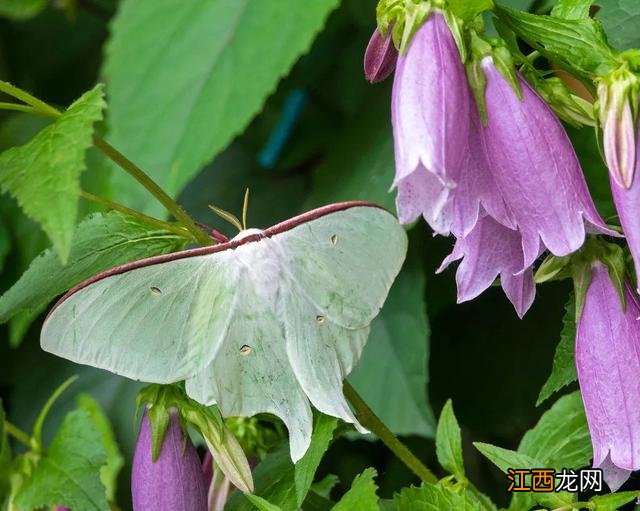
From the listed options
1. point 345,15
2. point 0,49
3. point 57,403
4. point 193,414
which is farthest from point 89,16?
point 193,414

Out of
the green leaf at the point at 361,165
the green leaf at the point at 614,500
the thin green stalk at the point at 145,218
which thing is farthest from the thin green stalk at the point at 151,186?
the green leaf at the point at 361,165

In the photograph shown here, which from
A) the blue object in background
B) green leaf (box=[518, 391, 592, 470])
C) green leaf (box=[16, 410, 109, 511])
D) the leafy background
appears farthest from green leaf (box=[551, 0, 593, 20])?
the blue object in background

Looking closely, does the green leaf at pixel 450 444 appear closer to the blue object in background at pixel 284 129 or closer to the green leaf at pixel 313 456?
the green leaf at pixel 313 456

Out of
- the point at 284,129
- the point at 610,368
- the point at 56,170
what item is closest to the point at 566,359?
the point at 610,368

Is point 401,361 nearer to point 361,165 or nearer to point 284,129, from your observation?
point 361,165

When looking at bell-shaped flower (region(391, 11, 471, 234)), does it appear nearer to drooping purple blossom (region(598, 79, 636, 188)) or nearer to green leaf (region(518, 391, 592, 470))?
drooping purple blossom (region(598, 79, 636, 188))

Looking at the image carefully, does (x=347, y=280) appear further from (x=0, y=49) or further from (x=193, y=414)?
(x=0, y=49)
